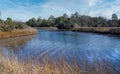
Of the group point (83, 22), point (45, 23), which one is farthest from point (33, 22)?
point (83, 22)

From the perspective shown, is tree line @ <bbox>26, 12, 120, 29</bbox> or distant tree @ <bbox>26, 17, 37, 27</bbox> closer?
tree line @ <bbox>26, 12, 120, 29</bbox>

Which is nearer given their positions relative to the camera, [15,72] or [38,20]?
[15,72]

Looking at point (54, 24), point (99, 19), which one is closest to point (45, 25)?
point (54, 24)

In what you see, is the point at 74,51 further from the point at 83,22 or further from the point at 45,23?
the point at 45,23

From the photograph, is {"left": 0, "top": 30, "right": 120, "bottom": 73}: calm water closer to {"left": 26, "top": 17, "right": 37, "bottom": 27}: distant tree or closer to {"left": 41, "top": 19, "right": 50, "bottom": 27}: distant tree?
{"left": 41, "top": 19, "right": 50, "bottom": 27}: distant tree

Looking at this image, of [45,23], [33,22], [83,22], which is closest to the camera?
[83,22]

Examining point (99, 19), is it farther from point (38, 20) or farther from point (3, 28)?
point (3, 28)

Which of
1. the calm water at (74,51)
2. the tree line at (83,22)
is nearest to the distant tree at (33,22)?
the tree line at (83,22)

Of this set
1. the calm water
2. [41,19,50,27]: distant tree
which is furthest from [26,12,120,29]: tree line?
the calm water

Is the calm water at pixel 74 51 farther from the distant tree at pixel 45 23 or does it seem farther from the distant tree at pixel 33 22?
the distant tree at pixel 33 22

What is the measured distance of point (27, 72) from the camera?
269 inches

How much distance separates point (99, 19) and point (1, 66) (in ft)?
296

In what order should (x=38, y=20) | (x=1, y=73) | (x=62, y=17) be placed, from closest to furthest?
(x=1, y=73) → (x=62, y=17) → (x=38, y=20)

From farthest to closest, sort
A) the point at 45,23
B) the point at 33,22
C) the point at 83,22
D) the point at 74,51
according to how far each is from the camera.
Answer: the point at 33,22
the point at 45,23
the point at 83,22
the point at 74,51
